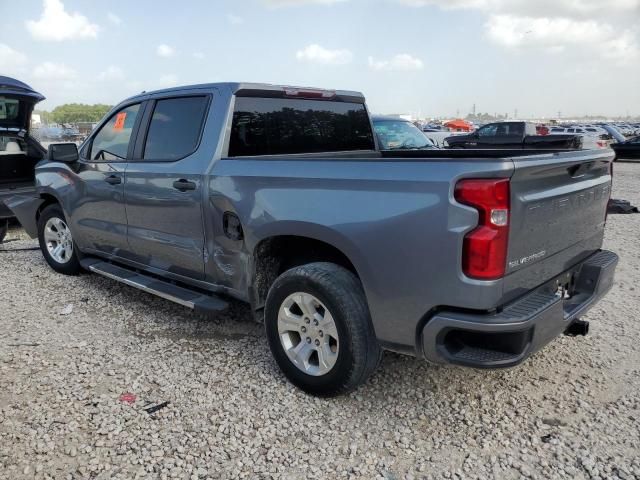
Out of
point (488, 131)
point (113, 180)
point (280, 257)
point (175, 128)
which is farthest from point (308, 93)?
point (488, 131)

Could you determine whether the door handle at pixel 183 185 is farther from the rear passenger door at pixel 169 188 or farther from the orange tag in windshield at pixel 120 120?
the orange tag in windshield at pixel 120 120

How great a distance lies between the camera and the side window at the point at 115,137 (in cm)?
453

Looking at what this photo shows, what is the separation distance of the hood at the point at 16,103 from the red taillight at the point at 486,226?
24.5ft

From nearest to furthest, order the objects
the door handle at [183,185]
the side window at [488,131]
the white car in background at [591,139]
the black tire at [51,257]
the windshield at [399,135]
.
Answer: the door handle at [183,185] < the black tire at [51,257] < the windshield at [399,135] < the white car in background at [591,139] < the side window at [488,131]

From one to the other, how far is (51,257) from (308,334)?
4091 millimetres

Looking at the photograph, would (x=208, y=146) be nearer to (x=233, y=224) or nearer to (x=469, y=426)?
Result: (x=233, y=224)

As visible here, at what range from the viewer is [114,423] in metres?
3.00

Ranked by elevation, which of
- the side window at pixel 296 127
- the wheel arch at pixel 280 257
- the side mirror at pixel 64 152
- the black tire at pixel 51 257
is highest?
the side window at pixel 296 127

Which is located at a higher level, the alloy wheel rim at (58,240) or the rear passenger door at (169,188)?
the rear passenger door at (169,188)

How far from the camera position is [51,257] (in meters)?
5.96

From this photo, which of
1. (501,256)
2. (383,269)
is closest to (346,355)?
(383,269)

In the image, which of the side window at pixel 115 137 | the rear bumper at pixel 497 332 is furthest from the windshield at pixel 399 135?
the rear bumper at pixel 497 332

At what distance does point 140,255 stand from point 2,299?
5.75 ft

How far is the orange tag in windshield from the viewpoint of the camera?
183 inches
